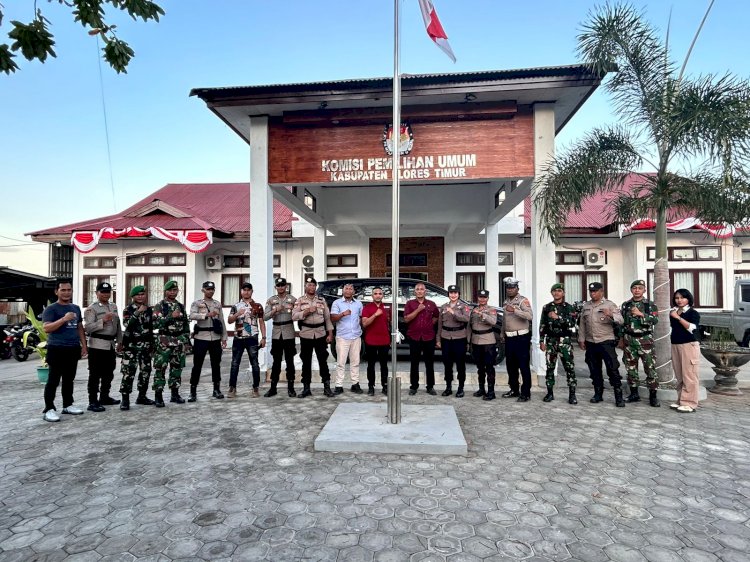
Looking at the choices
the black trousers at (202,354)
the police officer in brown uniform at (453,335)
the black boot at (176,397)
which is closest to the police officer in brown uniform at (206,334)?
the black trousers at (202,354)

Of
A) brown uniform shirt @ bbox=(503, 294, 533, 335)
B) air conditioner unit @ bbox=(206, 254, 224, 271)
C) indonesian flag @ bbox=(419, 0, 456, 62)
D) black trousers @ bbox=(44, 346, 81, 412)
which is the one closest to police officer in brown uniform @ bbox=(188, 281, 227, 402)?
black trousers @ bbox=(44, 346, 81, 412)

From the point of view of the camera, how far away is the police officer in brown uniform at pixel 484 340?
19.6 feet

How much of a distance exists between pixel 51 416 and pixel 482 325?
5.64 metres

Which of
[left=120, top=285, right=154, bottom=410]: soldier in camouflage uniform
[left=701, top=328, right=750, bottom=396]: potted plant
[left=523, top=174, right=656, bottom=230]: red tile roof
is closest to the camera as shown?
[left=120, top=285, right=154, bottom=410]: soldier in camouflage uniform

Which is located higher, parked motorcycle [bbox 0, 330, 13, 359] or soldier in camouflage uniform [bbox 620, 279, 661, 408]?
soldier in camouflage uniform [bbox 620, 279, 661, 408]

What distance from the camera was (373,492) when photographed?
318 centimetres

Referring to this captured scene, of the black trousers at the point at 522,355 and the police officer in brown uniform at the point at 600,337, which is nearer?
the police officer in brown uniform at the point at 600,337

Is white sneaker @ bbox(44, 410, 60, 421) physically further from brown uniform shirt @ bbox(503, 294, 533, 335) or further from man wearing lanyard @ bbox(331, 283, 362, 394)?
brown uniform shirt @ bbox(503, 294, 533, 335)

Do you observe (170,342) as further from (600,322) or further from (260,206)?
(600,322)

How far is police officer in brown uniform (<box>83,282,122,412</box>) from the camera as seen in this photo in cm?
552

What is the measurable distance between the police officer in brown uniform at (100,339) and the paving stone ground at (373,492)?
561 millimetres

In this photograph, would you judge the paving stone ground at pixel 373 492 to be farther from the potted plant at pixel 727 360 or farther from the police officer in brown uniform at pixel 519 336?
the potted plant at pixel 727 360

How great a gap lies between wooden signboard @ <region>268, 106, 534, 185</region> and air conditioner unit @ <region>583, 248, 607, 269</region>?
27.0 feet

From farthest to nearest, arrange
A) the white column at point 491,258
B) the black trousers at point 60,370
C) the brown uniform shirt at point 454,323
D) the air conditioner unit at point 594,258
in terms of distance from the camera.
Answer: the air conditioner unit at point 594,258
the white column at point 491,258
the brown uniform shirt at point 454,323
the black trousers at point 60,370
